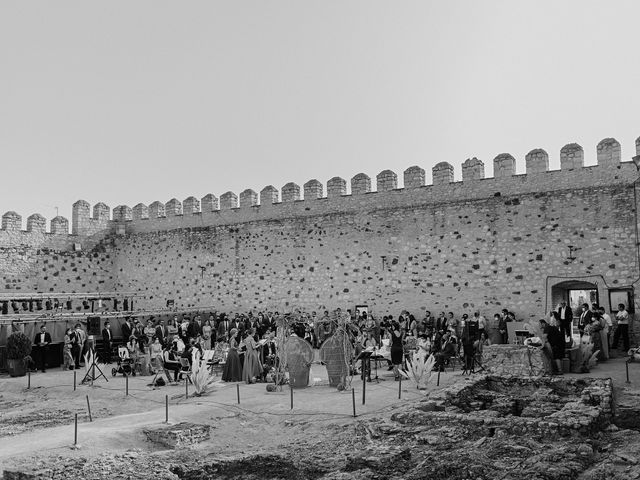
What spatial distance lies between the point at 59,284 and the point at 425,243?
537 inches

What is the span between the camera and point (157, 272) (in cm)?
2277

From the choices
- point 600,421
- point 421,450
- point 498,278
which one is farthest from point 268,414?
point 498,278

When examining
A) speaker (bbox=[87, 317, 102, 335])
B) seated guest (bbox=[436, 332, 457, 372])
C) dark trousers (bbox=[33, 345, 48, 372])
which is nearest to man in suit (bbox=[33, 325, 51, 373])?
dark trousers (bbox=[33, 345, 48, 372])

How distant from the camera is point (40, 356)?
1612 centimetres

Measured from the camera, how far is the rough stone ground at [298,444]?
6109mm

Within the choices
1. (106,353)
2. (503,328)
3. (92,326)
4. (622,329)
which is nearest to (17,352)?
(92,326)

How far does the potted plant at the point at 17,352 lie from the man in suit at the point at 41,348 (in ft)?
2.75

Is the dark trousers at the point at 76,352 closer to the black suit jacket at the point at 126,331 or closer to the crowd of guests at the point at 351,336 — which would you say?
the crowd of guests at the point at 351,336

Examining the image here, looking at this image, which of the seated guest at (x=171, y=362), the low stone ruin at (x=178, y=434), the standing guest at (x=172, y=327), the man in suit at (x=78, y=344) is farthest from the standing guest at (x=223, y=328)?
the low stone ruin at (x=178, y=434)

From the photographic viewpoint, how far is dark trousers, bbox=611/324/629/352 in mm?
14156

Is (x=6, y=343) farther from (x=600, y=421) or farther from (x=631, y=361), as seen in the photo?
(x=631, y=361)

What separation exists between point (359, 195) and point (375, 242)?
165cm

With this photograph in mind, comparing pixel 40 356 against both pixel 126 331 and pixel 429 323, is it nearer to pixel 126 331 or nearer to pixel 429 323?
pixel 126 331

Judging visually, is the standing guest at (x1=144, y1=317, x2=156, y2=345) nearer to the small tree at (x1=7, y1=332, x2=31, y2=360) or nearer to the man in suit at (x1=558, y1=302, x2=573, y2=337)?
the small tree at (x1=7, y1=332, x2=31, y2=360)
